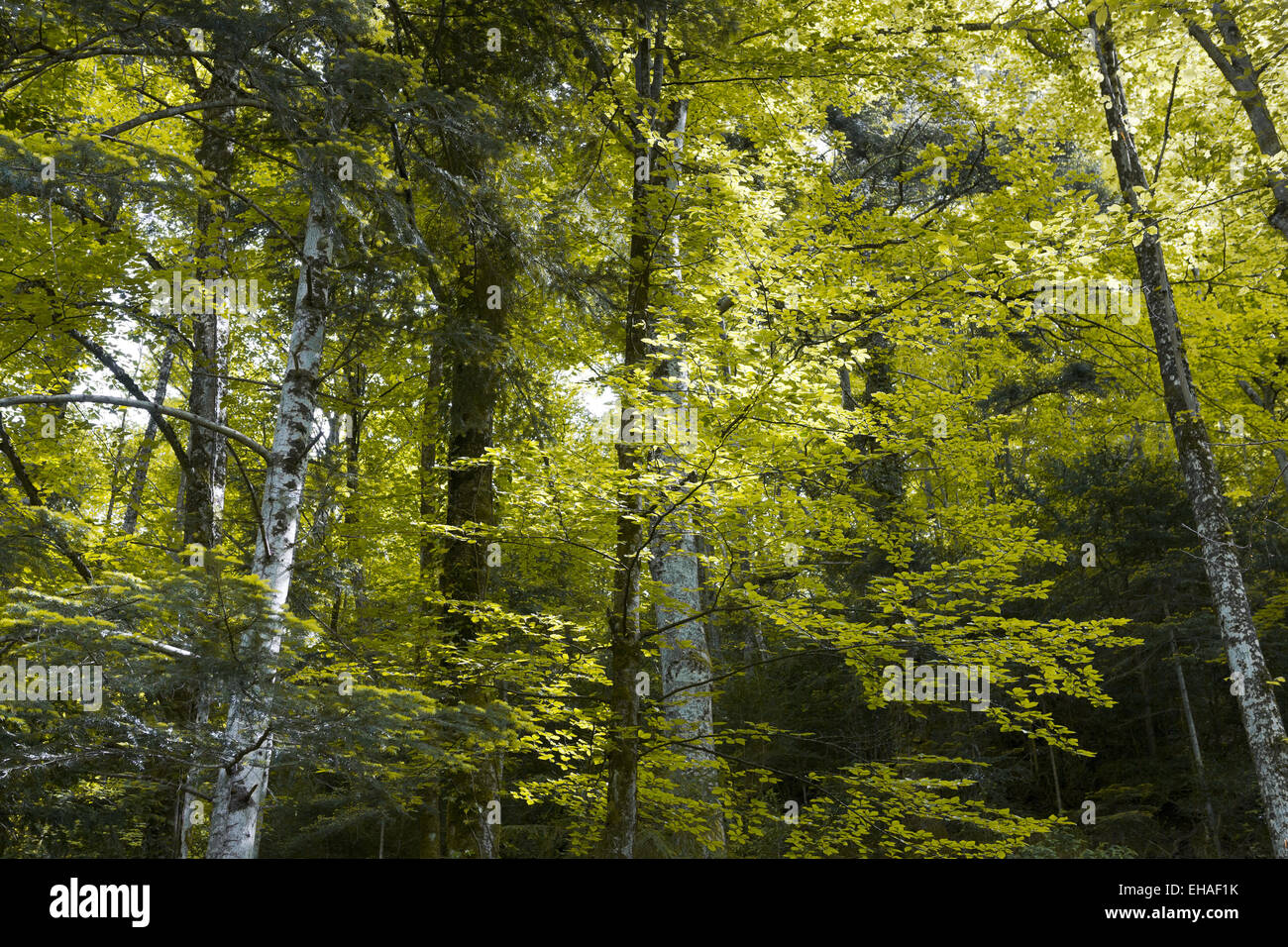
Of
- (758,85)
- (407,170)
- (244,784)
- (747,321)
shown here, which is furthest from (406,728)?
(758,85)

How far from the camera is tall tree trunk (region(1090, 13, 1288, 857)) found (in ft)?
24.1

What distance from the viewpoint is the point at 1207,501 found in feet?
27.0

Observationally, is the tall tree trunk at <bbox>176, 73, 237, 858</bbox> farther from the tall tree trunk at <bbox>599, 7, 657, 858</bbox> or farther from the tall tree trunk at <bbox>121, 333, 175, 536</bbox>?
the tall tree trunk at <bbox>599, 7, 657, 858</bbox>

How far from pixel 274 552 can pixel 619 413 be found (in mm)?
2804

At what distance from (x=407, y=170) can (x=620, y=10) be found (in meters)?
2.36

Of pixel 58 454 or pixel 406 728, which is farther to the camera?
pixel 58 454

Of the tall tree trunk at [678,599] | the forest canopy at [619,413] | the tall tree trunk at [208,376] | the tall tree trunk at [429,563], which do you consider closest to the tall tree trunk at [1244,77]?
the forest canopy at [619,413]

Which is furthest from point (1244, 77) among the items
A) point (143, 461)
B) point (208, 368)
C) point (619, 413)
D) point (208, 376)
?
point (143, 461)

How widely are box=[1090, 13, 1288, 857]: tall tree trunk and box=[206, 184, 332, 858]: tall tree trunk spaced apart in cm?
730

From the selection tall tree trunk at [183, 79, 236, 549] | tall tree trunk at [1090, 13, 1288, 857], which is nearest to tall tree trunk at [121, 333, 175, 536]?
tall tree trunk at [183, 79, 236, 549]

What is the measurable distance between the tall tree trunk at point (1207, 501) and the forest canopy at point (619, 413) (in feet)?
0.12

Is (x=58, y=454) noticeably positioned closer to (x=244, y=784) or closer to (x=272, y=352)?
(x=272, y=352)

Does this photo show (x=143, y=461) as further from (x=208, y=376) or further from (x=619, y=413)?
(x=619, y=413)
